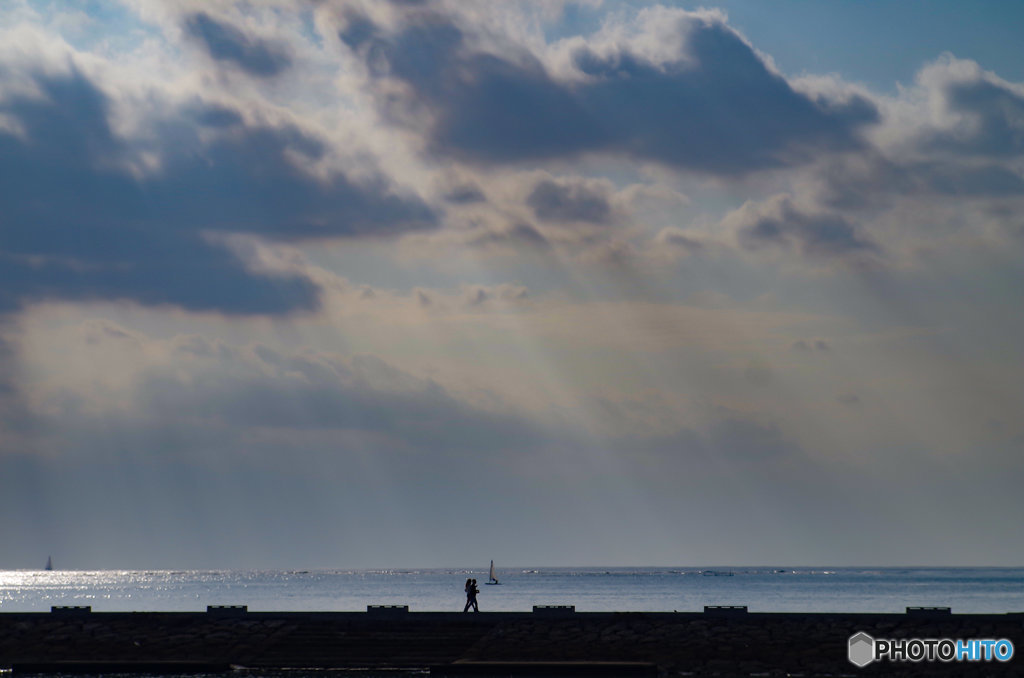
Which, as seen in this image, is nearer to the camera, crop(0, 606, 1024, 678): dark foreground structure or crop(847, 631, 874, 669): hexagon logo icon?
crop(847, 631, 874, 669): hexagon logo icon

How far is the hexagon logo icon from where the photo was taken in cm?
4634

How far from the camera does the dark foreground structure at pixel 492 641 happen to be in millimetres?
46656

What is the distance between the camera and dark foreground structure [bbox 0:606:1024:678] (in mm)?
46656

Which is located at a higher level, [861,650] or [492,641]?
[492,641]

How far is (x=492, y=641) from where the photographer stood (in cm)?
5072

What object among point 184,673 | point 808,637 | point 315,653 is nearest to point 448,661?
point 315,653

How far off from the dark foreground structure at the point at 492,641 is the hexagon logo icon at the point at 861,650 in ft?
0.93

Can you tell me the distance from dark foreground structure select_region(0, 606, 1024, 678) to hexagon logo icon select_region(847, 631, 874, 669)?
0.93 feet

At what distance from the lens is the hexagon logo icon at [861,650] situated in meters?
46.3

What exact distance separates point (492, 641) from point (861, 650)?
47.7ft

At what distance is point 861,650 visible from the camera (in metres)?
47.3

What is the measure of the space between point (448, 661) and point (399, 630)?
3.93 meters

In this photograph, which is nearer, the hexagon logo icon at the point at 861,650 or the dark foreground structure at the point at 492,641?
the hexagon logo icon at the point at 861,650

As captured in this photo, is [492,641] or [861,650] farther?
[492,641]
